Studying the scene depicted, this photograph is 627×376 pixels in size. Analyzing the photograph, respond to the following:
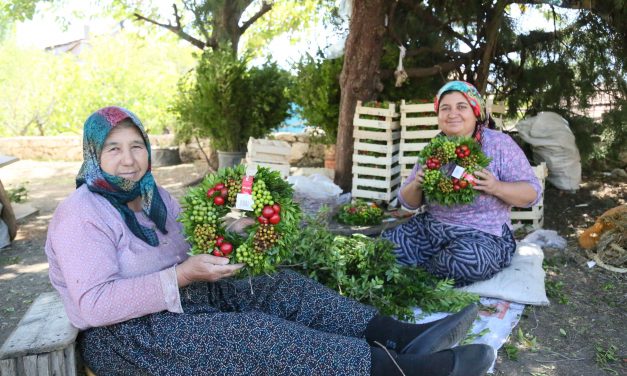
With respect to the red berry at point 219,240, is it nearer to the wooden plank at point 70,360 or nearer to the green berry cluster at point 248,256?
the green berry cluster at point 248,256

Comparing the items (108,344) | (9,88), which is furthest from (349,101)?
(9,88)

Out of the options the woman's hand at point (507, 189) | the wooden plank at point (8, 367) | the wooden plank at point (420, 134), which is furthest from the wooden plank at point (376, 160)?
the wooden plank at point (8, 367)

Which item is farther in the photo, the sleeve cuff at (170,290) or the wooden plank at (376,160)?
the wooden plank at (376,160)

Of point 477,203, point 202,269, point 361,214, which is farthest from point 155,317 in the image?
point 361,214

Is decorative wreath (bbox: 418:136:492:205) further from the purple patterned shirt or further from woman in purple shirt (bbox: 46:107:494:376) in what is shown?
woman in purple shirt (bbox: 46:107:494:376)

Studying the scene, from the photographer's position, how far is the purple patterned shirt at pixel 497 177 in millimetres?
3451

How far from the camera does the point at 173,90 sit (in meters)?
14.1

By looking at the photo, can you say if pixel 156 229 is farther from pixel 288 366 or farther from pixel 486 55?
pixel 486 55

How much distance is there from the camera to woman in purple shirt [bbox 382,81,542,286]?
3.36 m

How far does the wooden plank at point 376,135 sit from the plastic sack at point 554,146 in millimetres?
1464

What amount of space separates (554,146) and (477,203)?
2.99m

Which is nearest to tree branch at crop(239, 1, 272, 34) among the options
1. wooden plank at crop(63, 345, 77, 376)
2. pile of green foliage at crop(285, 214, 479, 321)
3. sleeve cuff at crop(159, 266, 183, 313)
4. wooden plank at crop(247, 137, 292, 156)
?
wooden plank at crop(247, 137, 292, 156)

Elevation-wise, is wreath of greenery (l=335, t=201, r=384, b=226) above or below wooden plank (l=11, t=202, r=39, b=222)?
above

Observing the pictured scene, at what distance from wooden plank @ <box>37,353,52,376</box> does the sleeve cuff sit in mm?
447
